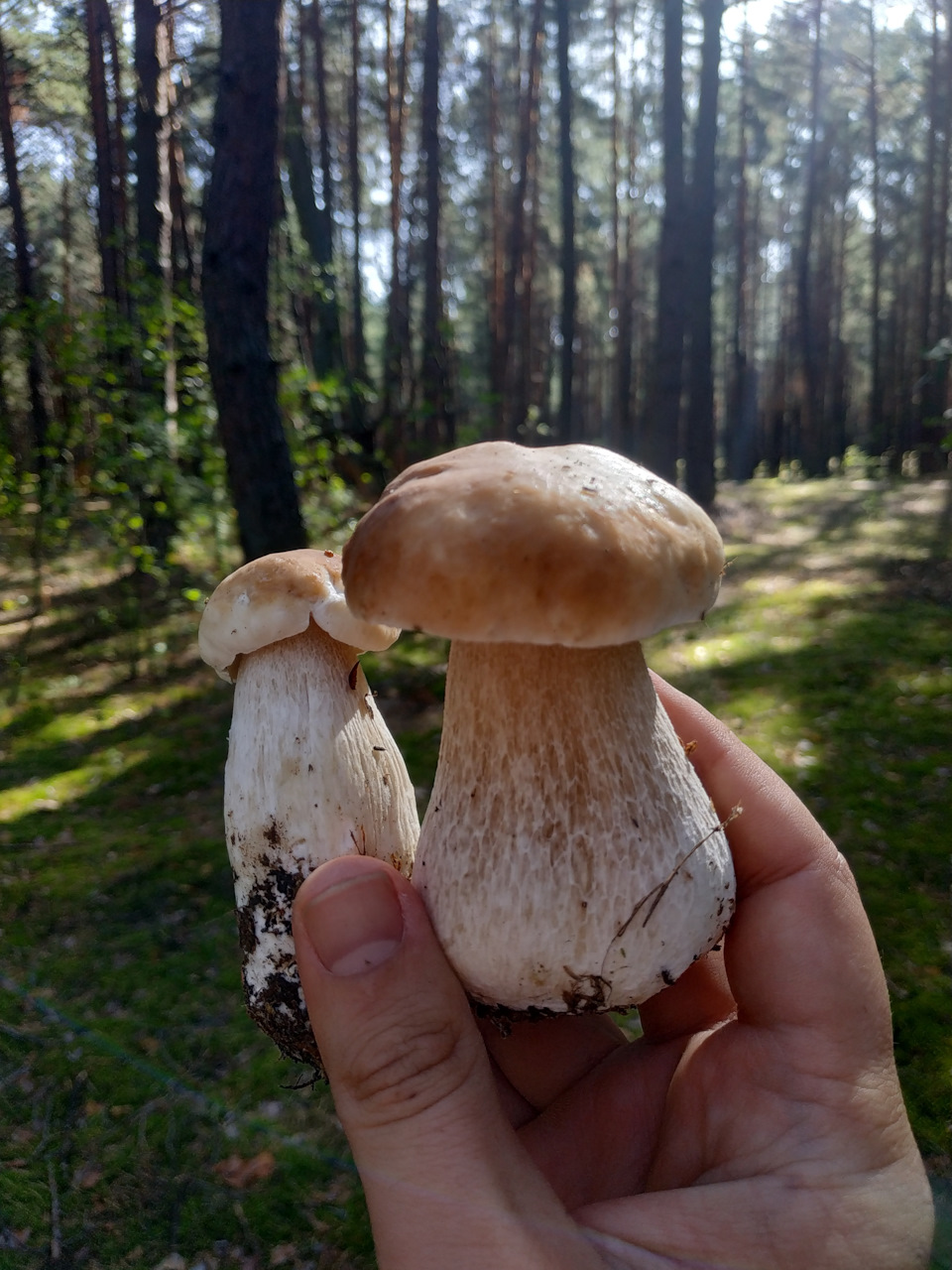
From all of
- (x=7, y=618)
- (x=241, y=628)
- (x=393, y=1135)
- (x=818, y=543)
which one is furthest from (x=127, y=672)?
(x=818, y=543)

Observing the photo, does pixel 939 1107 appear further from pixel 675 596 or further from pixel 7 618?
pixel 7 618

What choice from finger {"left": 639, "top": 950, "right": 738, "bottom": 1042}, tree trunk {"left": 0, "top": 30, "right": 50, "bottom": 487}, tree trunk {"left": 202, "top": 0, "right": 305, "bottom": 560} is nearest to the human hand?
finger {"left": 639, "top": 950, "right": 738, "bottom": 1042}

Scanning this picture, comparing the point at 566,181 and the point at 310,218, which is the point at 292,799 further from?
the point at 566,181

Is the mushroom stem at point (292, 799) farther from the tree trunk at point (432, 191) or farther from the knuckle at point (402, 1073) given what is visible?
the tree trunk at point (432, 191)

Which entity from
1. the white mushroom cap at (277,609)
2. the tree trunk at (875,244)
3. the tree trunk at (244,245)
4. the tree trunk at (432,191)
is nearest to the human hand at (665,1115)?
the white mushroom cap at (277,609)

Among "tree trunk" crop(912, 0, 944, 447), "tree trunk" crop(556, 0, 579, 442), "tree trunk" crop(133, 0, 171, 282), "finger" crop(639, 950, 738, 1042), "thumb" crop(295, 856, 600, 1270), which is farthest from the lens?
"tree trunk" crop(912, 0, 944, 447)

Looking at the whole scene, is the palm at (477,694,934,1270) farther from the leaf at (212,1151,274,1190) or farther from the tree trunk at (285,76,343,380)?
Answer: the tree trunk at (285,76,343,380)
